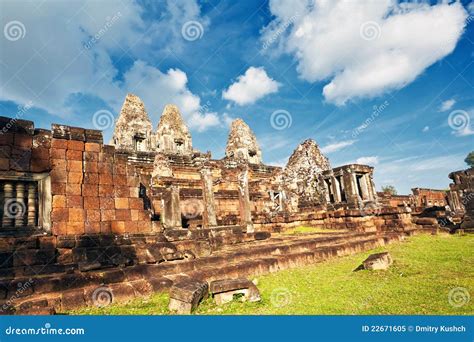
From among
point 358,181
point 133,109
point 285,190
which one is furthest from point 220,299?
point 133,109

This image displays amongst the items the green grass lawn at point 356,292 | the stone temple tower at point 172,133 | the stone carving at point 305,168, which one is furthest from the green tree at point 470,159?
the green grass lawn at point 356,292

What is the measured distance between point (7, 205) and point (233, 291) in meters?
5.27

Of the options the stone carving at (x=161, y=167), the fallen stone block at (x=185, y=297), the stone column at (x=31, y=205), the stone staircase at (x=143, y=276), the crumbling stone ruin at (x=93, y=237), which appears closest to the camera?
the fallen stone block at (x=185, y=297)

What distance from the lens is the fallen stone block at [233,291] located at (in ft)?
14.5

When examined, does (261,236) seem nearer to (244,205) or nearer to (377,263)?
(244,205)

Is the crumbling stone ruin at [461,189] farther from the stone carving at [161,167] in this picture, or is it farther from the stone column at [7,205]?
the stone column at [7,205]

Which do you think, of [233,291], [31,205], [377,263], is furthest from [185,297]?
[31,205]

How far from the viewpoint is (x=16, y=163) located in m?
6.07

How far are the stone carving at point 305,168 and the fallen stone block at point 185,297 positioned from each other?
17.5 metres

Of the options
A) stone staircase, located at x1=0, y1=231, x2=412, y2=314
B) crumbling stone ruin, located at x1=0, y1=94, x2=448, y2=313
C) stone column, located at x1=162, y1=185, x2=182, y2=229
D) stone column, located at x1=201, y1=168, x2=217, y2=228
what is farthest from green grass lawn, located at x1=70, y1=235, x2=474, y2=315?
stone column, located at x1=201, y1=168, x2=217, y2=228

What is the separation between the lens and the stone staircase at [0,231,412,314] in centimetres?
430

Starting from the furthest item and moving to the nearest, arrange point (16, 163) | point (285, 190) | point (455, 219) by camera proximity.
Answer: point (285, 190), point (455, 219), point (16, 163)

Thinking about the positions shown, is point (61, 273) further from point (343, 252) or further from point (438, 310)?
point (343, 252)

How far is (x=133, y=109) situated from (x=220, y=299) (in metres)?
29.3
